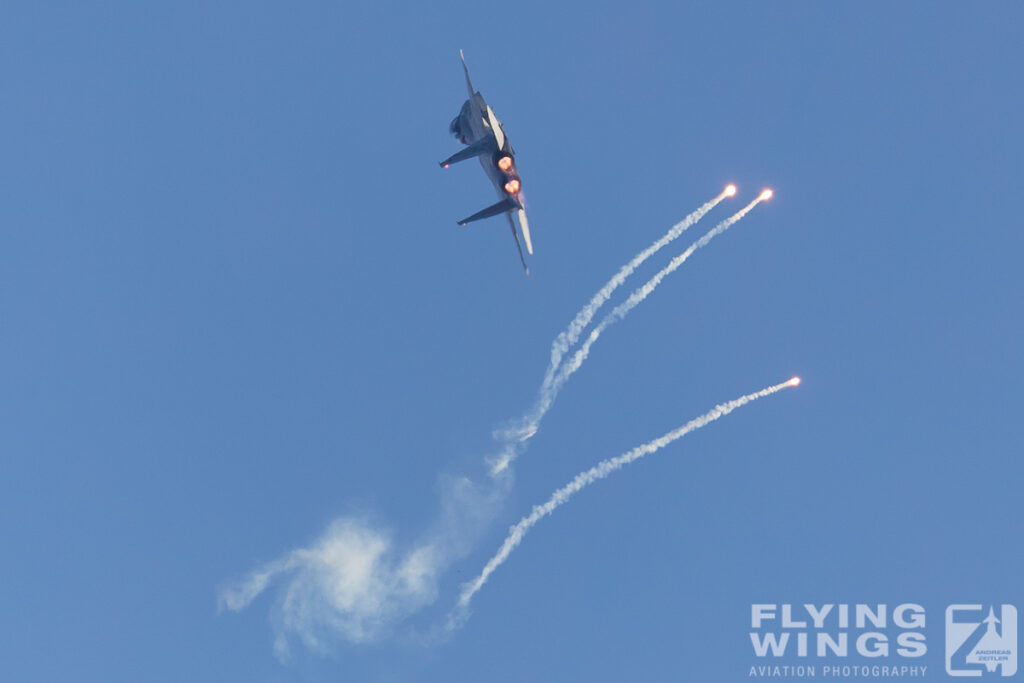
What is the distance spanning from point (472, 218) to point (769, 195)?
108ft

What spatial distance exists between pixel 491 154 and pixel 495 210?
632 cm

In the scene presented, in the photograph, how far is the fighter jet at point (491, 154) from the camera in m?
86.8

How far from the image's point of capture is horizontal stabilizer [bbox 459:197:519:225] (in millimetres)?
90438

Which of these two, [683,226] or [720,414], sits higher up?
[683,226]

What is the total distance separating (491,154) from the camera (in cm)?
8794

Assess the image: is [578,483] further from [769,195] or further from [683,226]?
[769,195]

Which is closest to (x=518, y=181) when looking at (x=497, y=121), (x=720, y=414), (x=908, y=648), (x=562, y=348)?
(x=497, y=121)

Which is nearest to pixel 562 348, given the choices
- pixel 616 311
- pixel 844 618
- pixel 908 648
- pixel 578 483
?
pixel 616 311

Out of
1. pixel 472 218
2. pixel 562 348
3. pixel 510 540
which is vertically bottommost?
pixel 510 540

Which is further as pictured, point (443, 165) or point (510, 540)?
point (510, 540)

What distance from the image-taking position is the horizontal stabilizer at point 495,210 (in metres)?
90.4

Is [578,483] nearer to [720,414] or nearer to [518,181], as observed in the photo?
[720,414]

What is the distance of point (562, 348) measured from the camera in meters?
97.5

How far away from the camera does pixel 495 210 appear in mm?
91188
